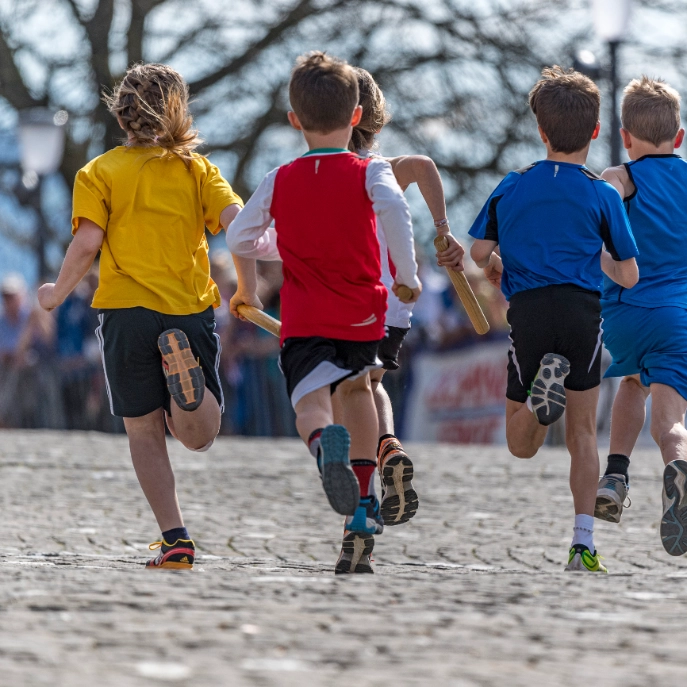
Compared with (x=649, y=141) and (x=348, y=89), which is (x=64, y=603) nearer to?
(x=348, y=89)

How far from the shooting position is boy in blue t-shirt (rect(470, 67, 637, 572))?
5.21m

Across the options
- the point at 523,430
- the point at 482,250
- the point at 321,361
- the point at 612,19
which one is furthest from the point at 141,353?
the point at 612,19

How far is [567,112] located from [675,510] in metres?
1.46

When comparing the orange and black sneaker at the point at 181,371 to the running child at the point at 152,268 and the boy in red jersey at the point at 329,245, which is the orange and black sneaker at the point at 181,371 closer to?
the running child at the point at 152,268

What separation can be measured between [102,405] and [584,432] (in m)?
10.9

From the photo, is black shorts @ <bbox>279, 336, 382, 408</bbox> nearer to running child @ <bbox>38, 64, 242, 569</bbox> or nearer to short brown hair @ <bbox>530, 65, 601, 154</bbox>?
running child @ <bbox>38, 64, 242, 569</bbox>

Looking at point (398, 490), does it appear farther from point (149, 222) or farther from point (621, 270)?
point (149, 222)

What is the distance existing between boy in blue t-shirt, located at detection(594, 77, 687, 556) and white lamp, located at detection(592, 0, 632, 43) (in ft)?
21.0

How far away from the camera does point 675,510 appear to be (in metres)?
5.11

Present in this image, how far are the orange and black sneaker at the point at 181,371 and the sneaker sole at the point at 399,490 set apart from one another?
725 millimetres

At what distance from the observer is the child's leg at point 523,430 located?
5.43m

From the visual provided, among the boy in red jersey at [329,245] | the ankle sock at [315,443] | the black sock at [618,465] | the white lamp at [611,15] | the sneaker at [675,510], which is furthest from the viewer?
the white lamp at [611,15]

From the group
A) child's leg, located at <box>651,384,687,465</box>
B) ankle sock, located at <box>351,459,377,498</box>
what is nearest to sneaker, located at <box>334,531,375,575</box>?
ankle sock, located at <box>351,459,377,498</box>

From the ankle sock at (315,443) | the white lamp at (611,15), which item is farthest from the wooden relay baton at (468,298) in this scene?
the white lamp at (611,15)
